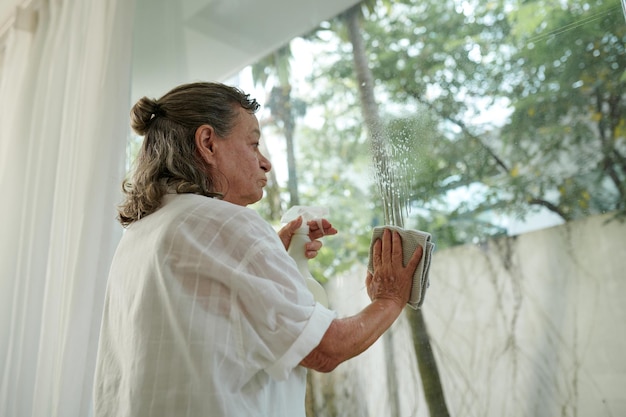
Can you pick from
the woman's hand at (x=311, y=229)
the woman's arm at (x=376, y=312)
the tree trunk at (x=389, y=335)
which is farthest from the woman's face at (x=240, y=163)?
the tree trunk at (x=389, y=335)

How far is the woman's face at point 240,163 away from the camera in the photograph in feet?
3.85

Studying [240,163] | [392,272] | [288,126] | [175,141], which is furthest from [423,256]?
[288,126]

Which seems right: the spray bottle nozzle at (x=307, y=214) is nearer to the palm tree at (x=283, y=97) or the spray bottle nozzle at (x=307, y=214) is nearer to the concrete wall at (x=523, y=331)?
the concrete wall at (x=523, y=331)

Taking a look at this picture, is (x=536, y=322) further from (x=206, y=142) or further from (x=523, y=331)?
(x=206, y=142)

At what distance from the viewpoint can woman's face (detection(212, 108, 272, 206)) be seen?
1.17 m

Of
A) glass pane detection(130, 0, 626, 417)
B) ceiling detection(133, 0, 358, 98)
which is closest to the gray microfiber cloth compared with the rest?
glass pane detection(130, 0, 626, 417)

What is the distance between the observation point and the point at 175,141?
3.78 ft

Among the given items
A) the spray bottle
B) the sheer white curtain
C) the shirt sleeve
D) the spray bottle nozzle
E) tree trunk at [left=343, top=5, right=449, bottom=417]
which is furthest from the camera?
the sheer white curtain

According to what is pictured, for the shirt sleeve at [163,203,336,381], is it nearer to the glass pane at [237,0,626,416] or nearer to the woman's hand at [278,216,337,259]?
the woman's hand at [278,216,337,259]

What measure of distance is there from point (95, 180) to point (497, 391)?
4.08 feet

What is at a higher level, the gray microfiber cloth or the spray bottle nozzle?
the spray bottle nozzle

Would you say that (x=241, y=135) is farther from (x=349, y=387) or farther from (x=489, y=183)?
(x=349, y=387)

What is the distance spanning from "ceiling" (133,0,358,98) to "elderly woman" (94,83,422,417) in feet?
3.11

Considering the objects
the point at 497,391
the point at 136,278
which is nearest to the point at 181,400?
the point at 136,278
